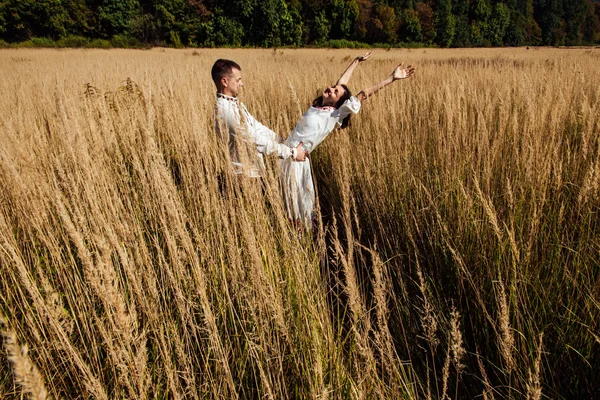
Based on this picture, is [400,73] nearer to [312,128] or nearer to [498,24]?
[312,128]

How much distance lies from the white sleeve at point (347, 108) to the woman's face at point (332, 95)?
0.09 m

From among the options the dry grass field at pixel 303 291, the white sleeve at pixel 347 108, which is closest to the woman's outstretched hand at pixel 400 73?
the white sleeve at pixel 347 108

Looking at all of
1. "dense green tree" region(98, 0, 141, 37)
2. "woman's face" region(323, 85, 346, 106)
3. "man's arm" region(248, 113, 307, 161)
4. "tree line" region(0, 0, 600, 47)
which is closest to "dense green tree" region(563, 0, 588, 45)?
"tree line" region(0, 0, 600, 47)

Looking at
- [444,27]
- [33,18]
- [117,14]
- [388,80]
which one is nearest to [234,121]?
[388,80]

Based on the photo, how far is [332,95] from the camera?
2.37m

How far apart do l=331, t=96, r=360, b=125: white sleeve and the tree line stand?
85.9 ft

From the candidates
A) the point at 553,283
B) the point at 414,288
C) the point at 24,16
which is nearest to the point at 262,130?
the point at 414,288

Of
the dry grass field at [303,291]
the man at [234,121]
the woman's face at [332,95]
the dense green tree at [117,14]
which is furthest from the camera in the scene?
the dense green tree at [117,14]

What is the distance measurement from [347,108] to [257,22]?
107ft

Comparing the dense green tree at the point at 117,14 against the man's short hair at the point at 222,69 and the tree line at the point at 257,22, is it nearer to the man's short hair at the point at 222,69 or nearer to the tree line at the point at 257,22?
the tree line at the point at 257,22

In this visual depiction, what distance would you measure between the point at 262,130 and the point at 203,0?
36.2 m

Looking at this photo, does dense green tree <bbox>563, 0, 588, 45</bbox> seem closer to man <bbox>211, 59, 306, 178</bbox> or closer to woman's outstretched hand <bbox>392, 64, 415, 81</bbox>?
woman's outstretched hand <bbox>392, 64, 415, 81</bbox>

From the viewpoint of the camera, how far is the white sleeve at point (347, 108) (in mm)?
2266

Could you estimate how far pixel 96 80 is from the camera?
6043 mm
